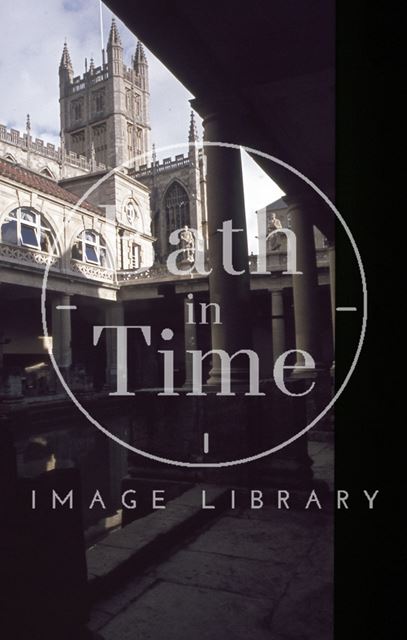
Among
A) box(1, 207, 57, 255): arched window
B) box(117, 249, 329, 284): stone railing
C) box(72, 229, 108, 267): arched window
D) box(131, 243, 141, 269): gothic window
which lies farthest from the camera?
box(131, 243, 141, 269): gothic window

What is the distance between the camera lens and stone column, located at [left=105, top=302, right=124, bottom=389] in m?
24.0

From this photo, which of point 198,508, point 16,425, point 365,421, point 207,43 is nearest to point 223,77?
point 207,43

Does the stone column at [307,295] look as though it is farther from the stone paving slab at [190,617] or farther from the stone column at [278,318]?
the stone column at [278,318]

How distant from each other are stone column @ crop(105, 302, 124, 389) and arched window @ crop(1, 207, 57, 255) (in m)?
4.55

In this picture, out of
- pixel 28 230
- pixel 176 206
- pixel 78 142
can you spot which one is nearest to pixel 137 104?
pixel 78 142

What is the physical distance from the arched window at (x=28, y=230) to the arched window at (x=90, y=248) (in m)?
1.67

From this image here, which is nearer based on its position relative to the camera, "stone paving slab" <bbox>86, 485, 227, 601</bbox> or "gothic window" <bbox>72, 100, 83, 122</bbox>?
"stone paving slab" <bbox>86, 485, 227, 601</bbox>

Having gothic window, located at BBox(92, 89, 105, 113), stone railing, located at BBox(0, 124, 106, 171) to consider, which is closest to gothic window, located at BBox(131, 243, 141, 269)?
stone railing, located at BBox(0, 124, 106, 171)

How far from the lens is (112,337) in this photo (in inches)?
952

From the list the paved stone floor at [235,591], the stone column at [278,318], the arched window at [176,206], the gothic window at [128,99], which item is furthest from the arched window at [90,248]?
the gothic window at [128,99]

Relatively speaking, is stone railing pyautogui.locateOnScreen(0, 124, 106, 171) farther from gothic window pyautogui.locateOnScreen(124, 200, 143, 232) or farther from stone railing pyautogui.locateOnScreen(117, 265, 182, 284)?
stone railing pyautogui.locateOnScreen(117, 265, 182, 284)

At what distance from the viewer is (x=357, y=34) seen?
1.16m

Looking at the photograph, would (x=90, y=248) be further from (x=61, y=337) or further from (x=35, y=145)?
(x=35, y=145)

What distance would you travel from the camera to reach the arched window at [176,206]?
4941cm
